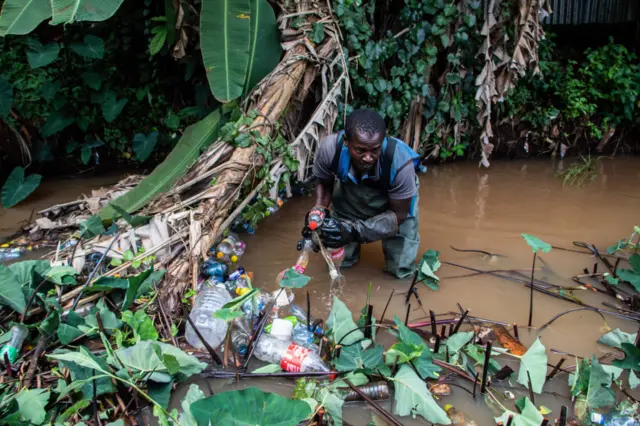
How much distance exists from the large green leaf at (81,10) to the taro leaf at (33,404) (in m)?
2.50

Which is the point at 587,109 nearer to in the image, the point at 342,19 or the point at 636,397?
the point at 342,19

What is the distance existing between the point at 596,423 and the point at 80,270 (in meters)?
2.98

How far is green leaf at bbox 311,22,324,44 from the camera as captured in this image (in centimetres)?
451

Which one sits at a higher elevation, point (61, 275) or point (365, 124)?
point (365, 124)

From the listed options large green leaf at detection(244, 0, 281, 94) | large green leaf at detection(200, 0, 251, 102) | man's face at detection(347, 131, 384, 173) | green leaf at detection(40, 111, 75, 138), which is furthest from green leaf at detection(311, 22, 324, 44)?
green leaf at detection(40, 111, 75, 138)

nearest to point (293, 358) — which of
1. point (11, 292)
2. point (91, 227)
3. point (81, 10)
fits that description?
point (11, 292)

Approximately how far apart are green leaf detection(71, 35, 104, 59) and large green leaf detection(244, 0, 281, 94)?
5.94ft

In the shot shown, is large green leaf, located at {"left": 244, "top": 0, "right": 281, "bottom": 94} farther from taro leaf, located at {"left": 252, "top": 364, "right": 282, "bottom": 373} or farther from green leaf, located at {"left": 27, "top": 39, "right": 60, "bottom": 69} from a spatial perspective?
taro leaf, located at {"left": 252, "top": 364, "right": 282, "bottom": 373}

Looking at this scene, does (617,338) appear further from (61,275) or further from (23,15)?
(23,15)

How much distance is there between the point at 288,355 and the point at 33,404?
119 centimetres

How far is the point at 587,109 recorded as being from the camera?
19.3ft

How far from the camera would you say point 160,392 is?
2316 millimetres

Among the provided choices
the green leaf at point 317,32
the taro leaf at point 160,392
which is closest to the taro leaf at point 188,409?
the taro leaf at point 160,392

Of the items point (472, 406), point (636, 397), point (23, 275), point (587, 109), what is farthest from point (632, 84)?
point (23, 275)
